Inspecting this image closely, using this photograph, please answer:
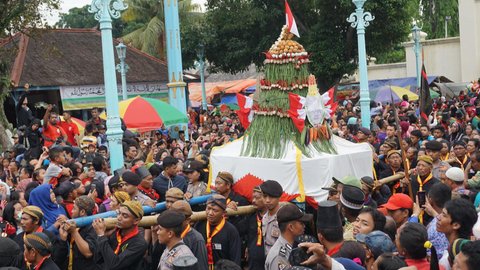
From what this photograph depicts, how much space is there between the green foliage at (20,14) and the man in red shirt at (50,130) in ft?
13.8

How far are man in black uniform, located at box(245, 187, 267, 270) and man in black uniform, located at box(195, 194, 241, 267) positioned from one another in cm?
21

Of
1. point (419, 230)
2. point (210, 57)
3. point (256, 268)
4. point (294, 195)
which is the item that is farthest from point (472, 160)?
point (210, 57)

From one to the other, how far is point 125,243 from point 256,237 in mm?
1456

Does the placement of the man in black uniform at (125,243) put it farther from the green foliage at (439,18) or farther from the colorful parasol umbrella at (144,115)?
the green foliage at (439,18)

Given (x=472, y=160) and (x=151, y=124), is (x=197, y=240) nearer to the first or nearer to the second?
(x=472, y=160)

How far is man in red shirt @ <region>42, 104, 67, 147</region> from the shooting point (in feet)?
44.7

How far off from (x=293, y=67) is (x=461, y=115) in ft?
30.0

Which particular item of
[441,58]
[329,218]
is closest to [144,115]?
[329,218]

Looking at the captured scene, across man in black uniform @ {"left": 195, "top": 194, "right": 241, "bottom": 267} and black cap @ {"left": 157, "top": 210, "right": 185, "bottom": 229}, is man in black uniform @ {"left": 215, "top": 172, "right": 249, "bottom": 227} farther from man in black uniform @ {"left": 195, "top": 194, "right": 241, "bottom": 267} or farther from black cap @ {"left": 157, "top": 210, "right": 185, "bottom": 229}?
black cap @ {"left": 157, "top": 210, "right": 185, "bottom": 229}

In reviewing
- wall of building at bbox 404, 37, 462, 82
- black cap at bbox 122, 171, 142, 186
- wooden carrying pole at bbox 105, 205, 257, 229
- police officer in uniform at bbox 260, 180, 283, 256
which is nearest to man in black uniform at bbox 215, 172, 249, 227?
wooden carrying pole at bbox 105, 205, 257, 229

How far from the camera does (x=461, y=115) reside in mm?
16672

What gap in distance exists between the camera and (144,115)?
15.1m

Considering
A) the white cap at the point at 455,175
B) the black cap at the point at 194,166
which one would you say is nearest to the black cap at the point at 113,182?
the black cap at the point at 194,166

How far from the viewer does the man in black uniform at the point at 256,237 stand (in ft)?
22.5
